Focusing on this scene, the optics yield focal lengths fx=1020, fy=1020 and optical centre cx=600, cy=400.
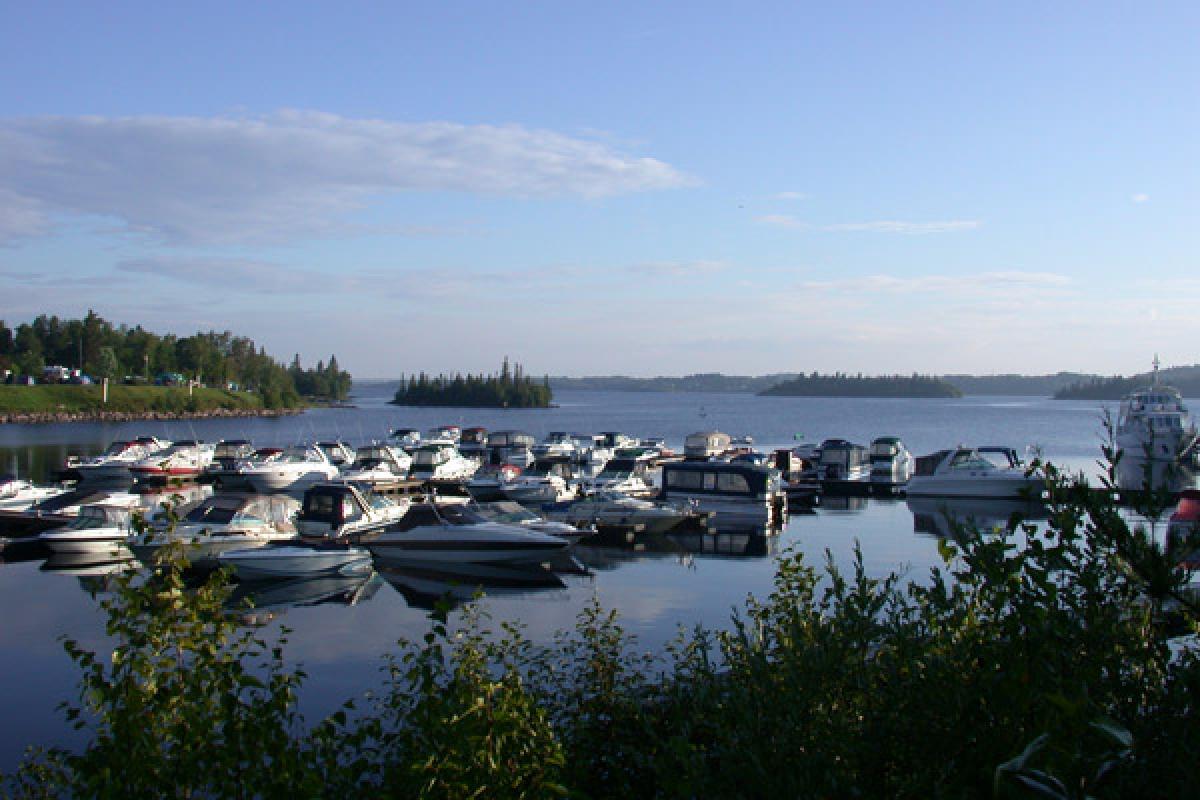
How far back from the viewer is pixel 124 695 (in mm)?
6375

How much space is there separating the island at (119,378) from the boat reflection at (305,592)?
4699 inches

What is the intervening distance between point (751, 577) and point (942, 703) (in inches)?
911

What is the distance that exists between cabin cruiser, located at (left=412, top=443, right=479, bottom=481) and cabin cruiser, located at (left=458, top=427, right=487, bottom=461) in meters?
5.79

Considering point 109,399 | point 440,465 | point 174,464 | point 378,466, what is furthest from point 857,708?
point 109,399

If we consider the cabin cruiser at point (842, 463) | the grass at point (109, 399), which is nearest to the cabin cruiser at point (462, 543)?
the cabin cruiser at point (842, 463)

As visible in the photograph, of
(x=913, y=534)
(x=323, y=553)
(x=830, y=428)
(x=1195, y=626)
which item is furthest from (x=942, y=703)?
(x=830, y=428)

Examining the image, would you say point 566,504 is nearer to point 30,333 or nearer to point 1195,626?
point 1195,626

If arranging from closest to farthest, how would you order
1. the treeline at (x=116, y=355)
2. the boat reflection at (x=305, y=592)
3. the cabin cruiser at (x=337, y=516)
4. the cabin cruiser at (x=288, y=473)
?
the boat reflection at (x=305, y=592)
the cabin cruiser at (x=337, y=516)
the cabin cruiser at (x=288, y=473)
the treeline at (x=116, y=355)

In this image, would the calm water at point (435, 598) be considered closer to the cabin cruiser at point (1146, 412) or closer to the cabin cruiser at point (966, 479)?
the cabin cruiser at point (966, 479)

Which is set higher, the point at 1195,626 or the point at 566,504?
the point at 1195,626

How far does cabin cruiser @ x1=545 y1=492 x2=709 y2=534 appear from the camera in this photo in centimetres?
3497

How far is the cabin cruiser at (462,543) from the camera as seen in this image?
27.7 m

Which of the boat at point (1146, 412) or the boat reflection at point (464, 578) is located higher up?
the boat at point (1146, 412)

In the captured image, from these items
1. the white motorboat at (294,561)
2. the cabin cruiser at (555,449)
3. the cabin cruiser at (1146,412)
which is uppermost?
the cabin cruiser at (1146,412)
